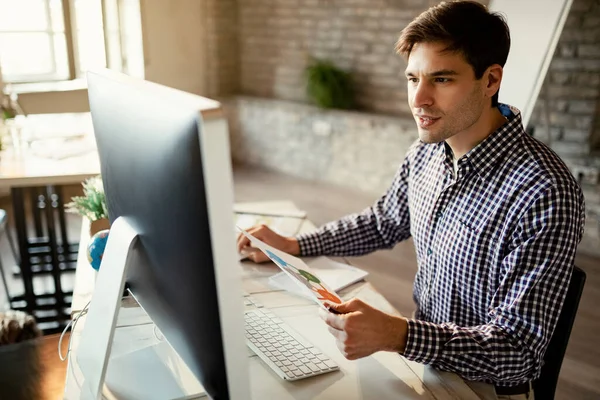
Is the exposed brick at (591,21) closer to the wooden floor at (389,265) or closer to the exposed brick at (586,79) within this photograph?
the exposed brick at (586,79)

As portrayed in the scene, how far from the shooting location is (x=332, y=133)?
5109mm

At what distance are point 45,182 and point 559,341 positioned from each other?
2.08 metres

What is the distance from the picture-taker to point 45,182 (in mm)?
2510

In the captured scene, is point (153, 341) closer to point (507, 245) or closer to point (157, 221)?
point (157, 221)

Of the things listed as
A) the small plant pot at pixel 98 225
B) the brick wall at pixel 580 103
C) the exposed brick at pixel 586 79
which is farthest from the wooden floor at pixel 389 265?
the small plant pot at pixel 98 225

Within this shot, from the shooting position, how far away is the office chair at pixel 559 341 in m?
1.20

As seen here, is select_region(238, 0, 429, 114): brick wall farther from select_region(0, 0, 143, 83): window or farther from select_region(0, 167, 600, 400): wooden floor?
select_region(0, 0, 143, 83): window

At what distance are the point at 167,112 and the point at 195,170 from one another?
0.29ft

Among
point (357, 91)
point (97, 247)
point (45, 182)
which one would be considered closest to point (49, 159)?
point (45, 182)

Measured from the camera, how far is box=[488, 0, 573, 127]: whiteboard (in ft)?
10.2

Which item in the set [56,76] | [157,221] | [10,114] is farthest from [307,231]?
[56,76]

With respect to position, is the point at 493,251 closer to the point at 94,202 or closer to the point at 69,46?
the point at 94,202

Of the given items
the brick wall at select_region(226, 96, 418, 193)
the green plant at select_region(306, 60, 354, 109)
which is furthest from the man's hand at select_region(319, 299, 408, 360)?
Answer: the green plant at select_region(306, 60, 354, 109)

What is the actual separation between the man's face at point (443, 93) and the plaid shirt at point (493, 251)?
7 cm
